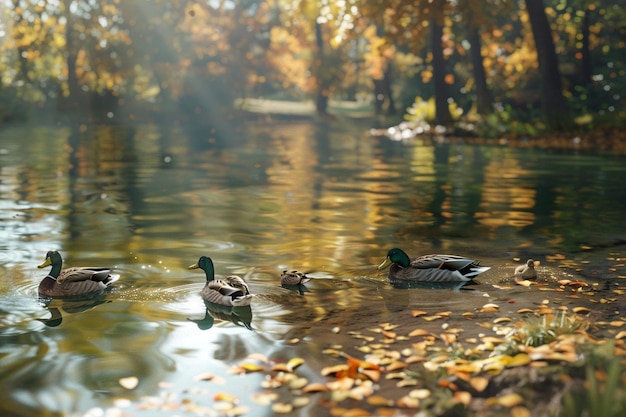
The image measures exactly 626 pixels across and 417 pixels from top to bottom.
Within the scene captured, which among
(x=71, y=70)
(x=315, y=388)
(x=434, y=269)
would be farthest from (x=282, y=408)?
(x=71, y=70)

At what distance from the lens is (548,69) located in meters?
36.1

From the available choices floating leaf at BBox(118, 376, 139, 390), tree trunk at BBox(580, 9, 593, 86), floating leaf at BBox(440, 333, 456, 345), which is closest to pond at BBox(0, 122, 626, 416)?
floating leaf at BBox(118, 376, 139, 390)

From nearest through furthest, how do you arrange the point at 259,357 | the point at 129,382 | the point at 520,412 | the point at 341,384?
the point at 520,412, the point at 341,384, the point at 129,382, the point at 259,357

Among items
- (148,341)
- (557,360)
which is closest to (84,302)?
(148,341)

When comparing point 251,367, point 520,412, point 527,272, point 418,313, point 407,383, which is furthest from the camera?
point 527,272

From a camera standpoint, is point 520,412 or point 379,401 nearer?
point 520,412

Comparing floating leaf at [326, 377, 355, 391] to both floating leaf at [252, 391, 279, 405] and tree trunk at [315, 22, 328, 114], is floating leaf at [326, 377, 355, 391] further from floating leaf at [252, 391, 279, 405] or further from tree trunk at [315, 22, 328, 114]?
tree trunk at [315, 22, 328, 114]

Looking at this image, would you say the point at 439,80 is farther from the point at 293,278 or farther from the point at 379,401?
the point at 379,401

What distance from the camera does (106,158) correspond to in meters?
31.6

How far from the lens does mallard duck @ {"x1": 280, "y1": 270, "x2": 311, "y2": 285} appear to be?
407 inches

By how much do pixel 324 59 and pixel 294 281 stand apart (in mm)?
65553

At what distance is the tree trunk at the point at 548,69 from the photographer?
35.8 m

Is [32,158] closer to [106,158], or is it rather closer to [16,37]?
[106,158]

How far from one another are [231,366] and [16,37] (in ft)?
174
